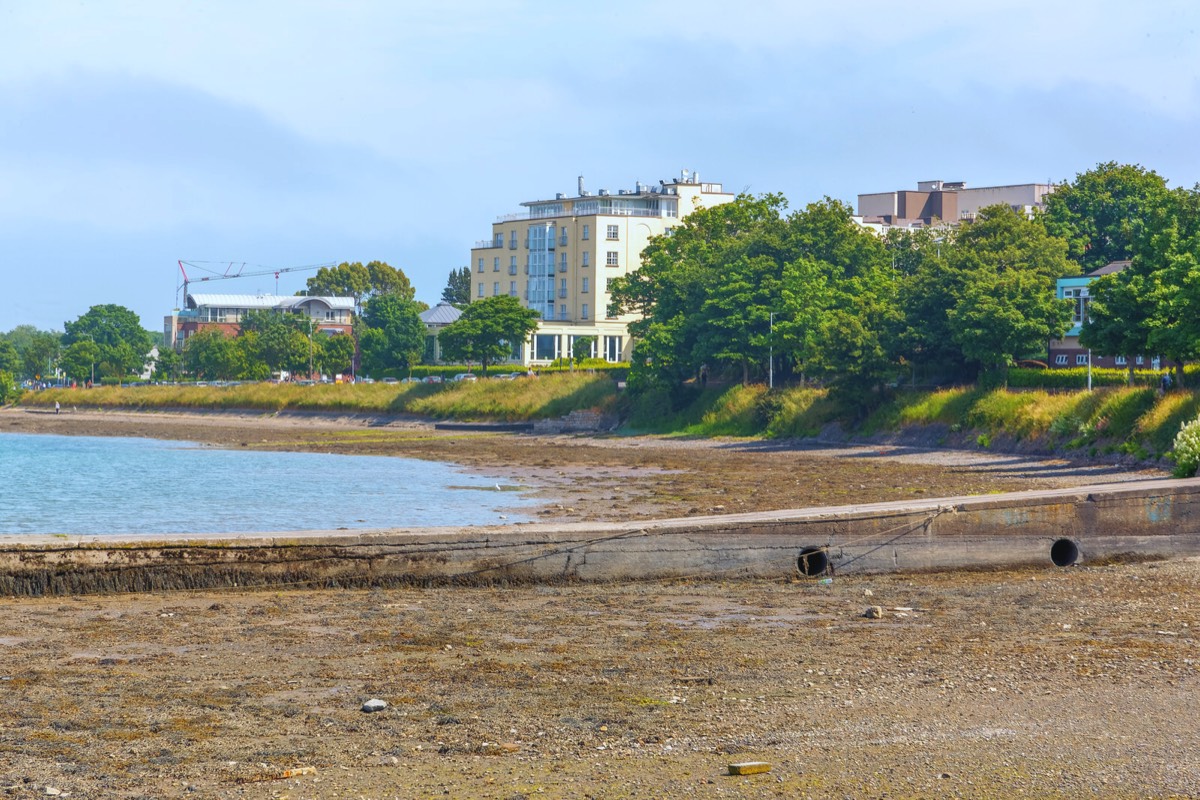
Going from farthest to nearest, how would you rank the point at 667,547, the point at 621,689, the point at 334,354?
the point at 334,354 → the point at 667,547 → the point at 621,689

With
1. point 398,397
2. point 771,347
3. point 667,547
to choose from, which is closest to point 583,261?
point 398,397

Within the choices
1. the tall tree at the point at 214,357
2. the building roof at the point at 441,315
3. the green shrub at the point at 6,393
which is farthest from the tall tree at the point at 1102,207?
the green shrub at the point at 6,393

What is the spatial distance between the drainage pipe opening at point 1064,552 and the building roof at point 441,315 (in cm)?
14156

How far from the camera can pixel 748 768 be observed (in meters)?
8.33

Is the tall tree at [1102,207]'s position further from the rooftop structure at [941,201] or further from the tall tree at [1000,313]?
the rooftop structure at [941,201]

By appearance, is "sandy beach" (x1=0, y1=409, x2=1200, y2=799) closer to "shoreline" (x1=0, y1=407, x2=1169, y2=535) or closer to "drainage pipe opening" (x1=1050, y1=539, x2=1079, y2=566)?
"drainage pipe opening" (x1=1050, y1=539, x2=1079, y2=566)

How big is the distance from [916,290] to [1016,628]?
52872mm

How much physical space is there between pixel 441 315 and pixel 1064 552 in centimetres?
14363

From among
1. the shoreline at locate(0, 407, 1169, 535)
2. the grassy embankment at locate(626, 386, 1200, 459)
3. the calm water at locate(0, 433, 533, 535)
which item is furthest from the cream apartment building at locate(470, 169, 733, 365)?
the calm water at locate(0, 433, 533, 535)

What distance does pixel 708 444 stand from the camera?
66.9 metres

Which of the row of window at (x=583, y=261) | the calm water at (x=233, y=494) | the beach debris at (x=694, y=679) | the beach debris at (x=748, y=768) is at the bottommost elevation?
the calm water at (x=233, y=494)

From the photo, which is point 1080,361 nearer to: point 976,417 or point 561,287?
point 976,417

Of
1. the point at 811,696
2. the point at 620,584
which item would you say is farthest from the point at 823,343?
the point at 811,696

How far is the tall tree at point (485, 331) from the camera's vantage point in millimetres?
118312
